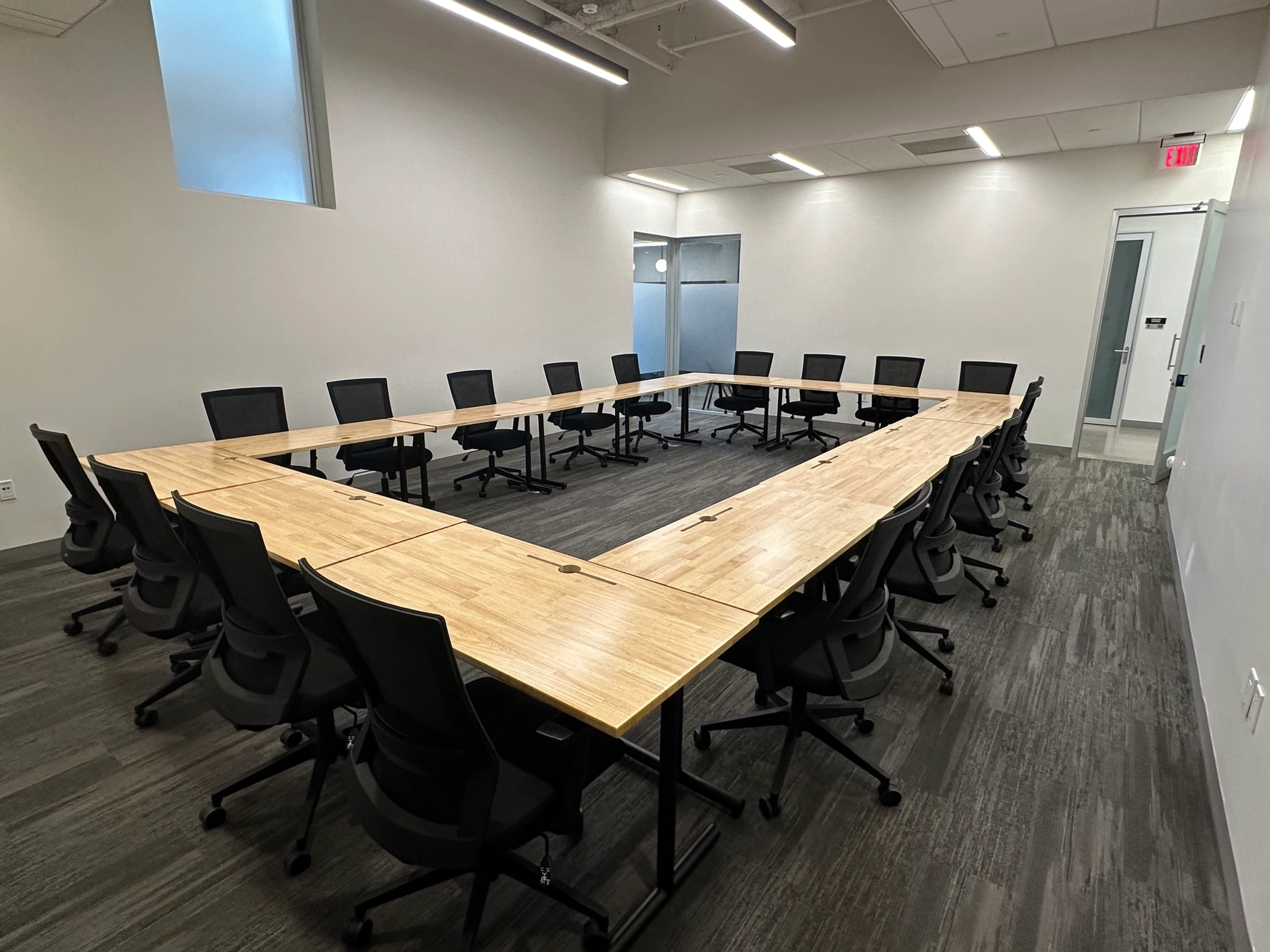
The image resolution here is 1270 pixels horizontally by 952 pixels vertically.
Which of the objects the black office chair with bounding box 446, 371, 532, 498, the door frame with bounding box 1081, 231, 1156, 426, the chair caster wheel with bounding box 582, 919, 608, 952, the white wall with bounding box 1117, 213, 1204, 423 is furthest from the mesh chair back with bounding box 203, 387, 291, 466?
the white wall with bounding box 1117, 213, 1204, 423

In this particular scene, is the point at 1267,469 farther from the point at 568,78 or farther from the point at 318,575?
the point at 568,78

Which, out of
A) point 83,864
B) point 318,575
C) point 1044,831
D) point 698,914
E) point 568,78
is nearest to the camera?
point 318,575

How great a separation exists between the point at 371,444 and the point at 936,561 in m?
4.25

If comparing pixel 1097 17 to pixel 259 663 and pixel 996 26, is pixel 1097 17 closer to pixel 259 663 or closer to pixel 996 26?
pixel 996 26

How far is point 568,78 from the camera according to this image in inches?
292

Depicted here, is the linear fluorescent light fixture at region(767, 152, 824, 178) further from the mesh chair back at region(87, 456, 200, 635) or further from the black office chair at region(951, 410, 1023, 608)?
the mesh chair back at region(87, 456, 200, 635)

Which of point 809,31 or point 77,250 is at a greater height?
point 809,31

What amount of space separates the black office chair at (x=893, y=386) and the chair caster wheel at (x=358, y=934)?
617 cm

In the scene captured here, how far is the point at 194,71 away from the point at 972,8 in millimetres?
5621

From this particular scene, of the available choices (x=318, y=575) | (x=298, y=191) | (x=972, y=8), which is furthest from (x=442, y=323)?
(x=318, y=575)

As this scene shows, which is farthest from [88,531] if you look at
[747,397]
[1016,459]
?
[747,397]

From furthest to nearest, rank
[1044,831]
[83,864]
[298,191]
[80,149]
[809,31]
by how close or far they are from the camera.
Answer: [809,31]
[298,191]
[80,149]
[1044,831]
[83,864]

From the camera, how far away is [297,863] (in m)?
1.87

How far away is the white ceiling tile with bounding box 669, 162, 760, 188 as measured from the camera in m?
7.55
